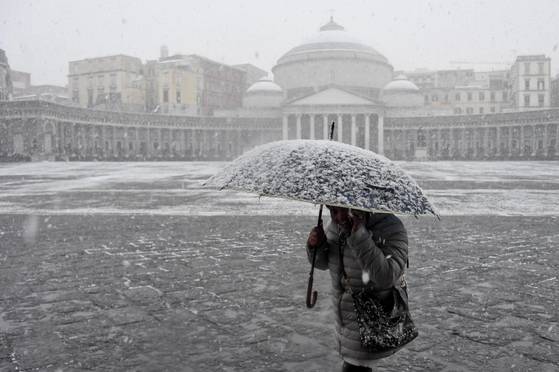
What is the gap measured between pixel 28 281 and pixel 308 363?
3898 millimetres

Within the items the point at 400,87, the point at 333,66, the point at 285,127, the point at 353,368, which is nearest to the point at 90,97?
the point at 285,127

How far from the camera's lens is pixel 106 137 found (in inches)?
2657

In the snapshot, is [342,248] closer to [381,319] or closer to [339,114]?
[381,319]

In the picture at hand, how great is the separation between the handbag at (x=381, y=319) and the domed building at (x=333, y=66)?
7816cm

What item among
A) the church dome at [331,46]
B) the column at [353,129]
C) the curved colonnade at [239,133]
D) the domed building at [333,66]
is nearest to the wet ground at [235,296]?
the curved colonnade at [239,133]

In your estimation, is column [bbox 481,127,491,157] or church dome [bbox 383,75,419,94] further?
church dome [bbox 383,75,419,94]

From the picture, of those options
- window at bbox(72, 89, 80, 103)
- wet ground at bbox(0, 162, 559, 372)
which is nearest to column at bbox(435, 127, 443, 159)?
window at bbox(72, 89, 80, 103)

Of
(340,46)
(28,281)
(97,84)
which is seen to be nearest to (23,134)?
(97,84)

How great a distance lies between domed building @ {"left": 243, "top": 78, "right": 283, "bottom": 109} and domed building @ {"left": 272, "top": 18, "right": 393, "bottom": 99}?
129 inches

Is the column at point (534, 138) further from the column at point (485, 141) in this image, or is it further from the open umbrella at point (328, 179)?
the open umbrella at point (328, 179)

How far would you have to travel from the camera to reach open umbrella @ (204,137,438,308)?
101 inches

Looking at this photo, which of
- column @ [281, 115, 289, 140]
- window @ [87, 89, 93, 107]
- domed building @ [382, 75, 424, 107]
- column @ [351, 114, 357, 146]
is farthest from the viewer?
domed building @ [382, 75, 424, 107]

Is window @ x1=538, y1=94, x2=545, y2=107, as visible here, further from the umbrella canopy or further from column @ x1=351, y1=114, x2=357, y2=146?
the umbrella canopy

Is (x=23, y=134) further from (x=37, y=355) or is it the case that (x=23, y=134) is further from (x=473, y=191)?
(x=37, y=355)
